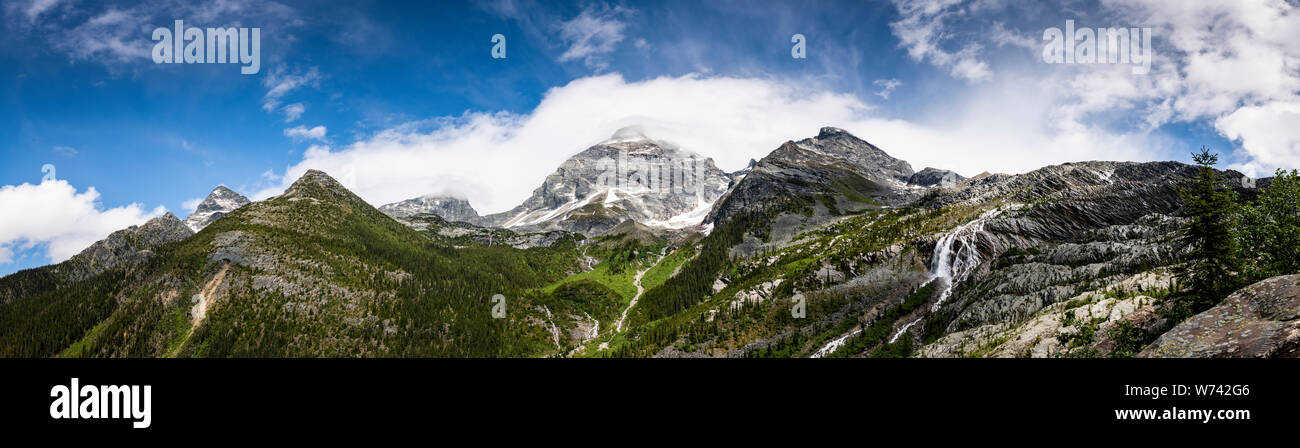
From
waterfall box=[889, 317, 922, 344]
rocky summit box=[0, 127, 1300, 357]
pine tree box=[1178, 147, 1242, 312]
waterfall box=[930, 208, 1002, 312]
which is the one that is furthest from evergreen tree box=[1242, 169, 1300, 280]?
waterfall box=[930, 208, 1002, 312]

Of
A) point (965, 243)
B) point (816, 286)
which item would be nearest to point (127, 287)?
point (816, 286)

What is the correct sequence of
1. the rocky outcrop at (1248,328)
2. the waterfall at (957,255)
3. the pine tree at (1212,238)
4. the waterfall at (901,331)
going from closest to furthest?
the rocky outcrop at (1248,328) → the pine tree at (1212,238) → the waterfall at (901,331) → the waterfall at (957,255)

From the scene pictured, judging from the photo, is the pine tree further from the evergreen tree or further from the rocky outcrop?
the rocky outcrop

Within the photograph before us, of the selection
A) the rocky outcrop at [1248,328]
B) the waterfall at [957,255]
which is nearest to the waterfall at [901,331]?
the waterfall at [957,255]

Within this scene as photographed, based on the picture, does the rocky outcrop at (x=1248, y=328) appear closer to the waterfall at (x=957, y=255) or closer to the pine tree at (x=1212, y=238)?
the pine tree at (x=1212, y=238)

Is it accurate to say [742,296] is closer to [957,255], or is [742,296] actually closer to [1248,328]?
[957,255]
